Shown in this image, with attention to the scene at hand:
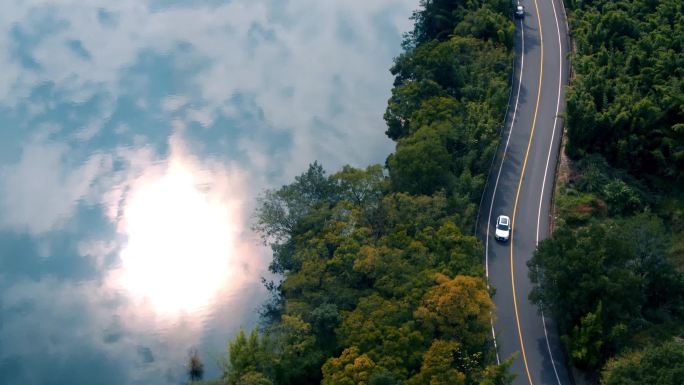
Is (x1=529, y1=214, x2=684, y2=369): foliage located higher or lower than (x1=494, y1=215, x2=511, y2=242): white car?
lower

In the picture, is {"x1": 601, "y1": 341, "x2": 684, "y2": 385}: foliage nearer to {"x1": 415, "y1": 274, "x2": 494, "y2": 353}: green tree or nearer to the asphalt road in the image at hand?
the asphalt road

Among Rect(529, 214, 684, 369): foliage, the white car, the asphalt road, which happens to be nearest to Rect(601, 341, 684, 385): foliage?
Rect(529, 214, 684, 369): foliage

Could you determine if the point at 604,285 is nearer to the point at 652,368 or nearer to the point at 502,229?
the point at 652,368

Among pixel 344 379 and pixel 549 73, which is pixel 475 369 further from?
pixel 549 73

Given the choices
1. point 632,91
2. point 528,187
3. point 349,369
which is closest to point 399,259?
point 349,369

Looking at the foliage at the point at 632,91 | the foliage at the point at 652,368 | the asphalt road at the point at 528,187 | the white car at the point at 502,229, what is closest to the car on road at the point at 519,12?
the asphalt road at the point at 528,187

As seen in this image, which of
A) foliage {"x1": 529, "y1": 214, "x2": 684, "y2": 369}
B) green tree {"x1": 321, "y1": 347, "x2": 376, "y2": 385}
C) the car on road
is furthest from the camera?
the car on road

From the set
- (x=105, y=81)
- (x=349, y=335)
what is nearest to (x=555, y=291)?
(x=349, y=335)
